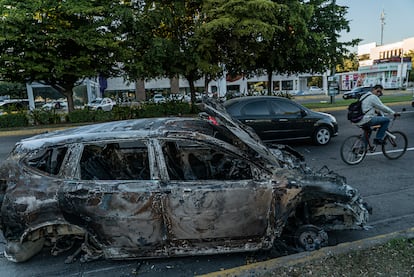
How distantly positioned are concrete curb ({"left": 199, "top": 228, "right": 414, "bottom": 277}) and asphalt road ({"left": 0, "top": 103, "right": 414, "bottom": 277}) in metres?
0.30

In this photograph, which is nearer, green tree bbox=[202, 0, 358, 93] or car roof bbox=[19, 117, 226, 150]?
car roof bbox=[19, 117, 226, 150]

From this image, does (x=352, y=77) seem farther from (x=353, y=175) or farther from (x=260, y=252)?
(x=260, y=252)

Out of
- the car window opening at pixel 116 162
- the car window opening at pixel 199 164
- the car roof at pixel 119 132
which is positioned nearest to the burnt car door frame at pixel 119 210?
the car roof at pixel 119 132

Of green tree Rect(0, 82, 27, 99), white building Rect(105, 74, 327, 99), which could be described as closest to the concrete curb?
white building Rect(105, 74, 327, 99)

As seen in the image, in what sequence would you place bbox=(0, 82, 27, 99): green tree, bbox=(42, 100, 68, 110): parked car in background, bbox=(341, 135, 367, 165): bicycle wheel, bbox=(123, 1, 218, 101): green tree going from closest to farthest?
bbox=(341, 135, 367, 165): bicycle wheel
bbox=(123, 1, 218, 101): green tree
bbox=(42, 100, 68, 110): parked car in background
bbox=(0, 82, 27, 99): green tree

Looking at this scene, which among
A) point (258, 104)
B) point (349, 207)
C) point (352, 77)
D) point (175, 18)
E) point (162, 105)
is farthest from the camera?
point (352, 77)

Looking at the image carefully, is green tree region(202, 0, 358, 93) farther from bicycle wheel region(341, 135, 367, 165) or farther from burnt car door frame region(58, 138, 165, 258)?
burnt car door frame region(58, 138, 165, 258)

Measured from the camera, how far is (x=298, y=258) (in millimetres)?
2891

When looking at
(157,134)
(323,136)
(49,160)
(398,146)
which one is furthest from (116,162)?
(323,136)

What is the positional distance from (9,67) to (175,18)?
7.96 m

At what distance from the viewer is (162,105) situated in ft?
53.0

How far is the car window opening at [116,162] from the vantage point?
11.4 ft

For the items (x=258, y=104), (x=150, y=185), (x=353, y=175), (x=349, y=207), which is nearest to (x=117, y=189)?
(x=150, y=185)

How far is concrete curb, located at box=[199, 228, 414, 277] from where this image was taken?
2744mm
